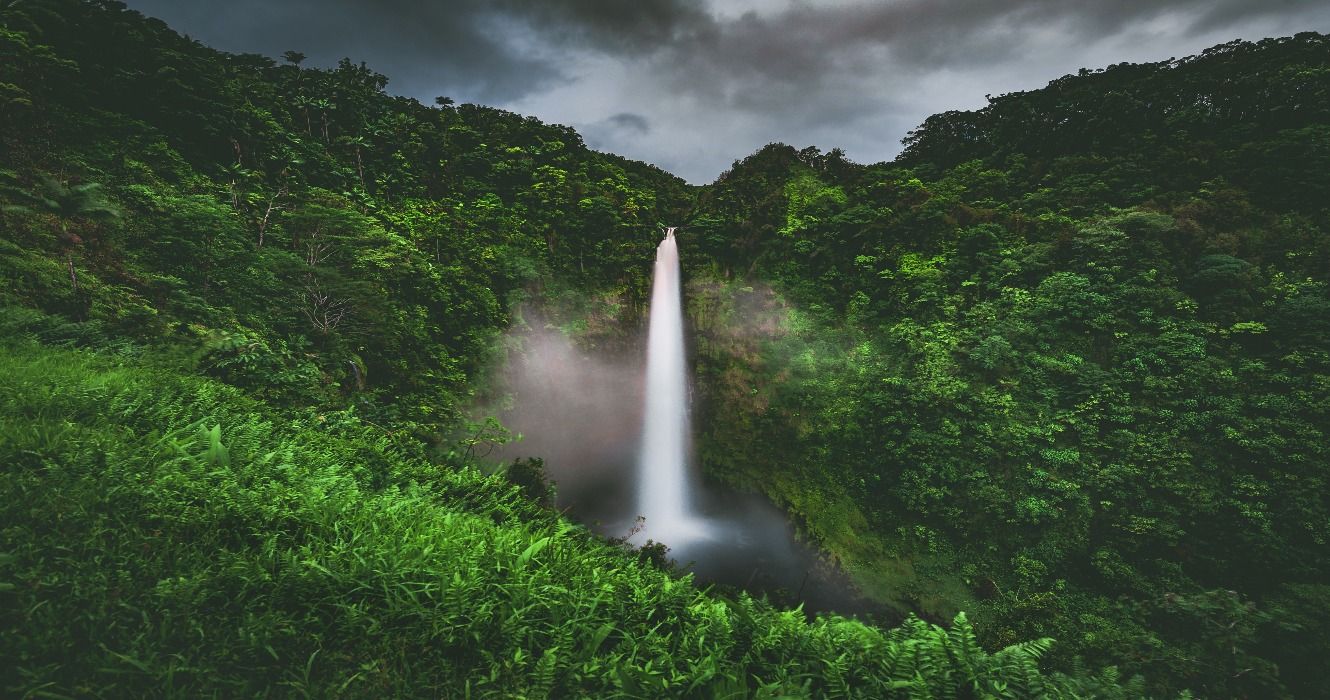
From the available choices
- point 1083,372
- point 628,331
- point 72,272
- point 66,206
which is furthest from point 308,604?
point 628,331

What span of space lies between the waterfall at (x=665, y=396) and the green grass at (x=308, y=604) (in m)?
18.2

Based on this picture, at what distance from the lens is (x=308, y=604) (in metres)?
2.31

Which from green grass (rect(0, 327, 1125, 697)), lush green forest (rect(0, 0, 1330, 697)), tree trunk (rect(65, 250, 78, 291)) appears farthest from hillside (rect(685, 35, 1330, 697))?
tree trunk (rect(65, 250, 78, 291))

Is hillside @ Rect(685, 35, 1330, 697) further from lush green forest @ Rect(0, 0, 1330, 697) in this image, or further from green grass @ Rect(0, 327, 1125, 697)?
green grass @ Rect(0, 327, 1125, 697)

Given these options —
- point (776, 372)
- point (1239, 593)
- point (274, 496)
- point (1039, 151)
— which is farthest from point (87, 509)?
point (1039, 151)

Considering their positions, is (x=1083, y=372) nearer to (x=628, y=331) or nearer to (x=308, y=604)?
(x=628, y=331)

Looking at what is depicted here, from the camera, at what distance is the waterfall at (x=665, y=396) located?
21578mm

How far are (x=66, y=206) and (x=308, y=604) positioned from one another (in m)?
11.8

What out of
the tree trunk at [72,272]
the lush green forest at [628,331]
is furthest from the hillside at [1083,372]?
the tree trunk at [72,272]

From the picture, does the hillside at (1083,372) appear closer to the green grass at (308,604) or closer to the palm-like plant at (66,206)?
the green grass at (308,604)

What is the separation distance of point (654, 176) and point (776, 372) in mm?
16671

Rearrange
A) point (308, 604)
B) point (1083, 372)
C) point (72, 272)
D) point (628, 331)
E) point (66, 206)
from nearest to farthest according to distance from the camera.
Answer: point (308, 604)
point (72, 272)
point (66, 206)
point (1083, 372)
point (628, 331)

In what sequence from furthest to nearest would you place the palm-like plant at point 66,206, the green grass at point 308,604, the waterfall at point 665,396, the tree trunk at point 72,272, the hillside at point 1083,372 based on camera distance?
1. the waterfall at point 665,396
2. the hillside at point 1083,372
3. the palm-like plant at point 66,206
4. the tree trunk at point 72,272
5. the green grass at point 308,604

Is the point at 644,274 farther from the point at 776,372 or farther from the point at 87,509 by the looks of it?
the point at 87,509
